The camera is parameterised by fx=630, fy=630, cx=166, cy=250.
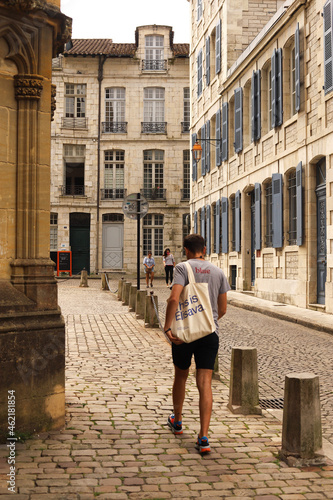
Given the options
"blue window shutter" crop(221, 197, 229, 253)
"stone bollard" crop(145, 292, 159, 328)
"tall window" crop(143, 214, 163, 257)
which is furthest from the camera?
"tall window" crop(143, 214, 163, 257)

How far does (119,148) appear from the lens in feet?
123

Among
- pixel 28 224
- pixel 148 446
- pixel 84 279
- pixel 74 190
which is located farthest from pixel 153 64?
pixel 148 446

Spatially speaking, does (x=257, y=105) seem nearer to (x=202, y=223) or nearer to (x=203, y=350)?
(x=202, y=223)

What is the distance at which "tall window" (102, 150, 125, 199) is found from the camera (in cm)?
3706

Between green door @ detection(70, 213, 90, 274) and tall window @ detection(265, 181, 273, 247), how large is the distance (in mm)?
19350

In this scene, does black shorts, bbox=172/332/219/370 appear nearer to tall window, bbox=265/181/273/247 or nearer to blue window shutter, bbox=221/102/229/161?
tall window, bbox=265/181/273/247

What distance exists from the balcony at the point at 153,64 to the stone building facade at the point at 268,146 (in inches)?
371

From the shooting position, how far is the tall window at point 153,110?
124 feet

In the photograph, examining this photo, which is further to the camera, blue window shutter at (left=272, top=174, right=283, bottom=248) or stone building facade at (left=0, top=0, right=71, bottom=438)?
blue window shutter at (left=272, top=174, right=283, bottom=248)

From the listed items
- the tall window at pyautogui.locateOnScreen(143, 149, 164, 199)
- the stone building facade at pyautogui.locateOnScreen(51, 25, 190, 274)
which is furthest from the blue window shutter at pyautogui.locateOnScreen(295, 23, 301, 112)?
the tall window at pyautogui.locateOnScreen(143, 149, 164, 199)

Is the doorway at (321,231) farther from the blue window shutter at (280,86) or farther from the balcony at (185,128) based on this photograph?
the balcony at (185,128)

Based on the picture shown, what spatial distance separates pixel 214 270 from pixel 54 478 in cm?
183

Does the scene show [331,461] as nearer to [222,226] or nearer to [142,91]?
[222,226]

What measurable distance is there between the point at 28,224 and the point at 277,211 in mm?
12567
